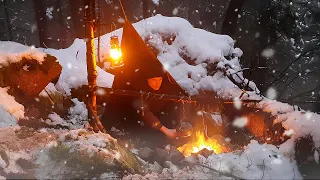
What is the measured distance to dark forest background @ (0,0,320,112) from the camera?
52.0ft

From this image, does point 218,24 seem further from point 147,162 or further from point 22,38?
point 147,162

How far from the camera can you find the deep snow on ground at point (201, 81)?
4.66 metres

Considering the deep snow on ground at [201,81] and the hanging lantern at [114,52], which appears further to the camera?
the hanging lantern at [114,52]

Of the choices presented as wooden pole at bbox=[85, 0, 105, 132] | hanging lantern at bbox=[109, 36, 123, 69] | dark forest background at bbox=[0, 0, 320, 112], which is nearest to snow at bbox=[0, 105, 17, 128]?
wooden pole at bbox=[85, 0, 105, 132]

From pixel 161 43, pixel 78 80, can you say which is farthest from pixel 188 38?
pixel 78 80

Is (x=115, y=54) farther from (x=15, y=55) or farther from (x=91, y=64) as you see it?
(x=15, y=55)

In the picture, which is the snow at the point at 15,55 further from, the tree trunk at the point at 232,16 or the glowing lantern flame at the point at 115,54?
the tree trunk at the point at 232,16

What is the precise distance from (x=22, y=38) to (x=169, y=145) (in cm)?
2582

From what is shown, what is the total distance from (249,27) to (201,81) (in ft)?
33.5

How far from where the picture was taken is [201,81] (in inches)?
417

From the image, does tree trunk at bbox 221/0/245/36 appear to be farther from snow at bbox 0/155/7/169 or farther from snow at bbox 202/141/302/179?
snow at bbox 0/155/7/169

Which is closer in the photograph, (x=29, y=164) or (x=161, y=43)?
(x=29, y=164)

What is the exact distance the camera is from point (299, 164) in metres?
4.64

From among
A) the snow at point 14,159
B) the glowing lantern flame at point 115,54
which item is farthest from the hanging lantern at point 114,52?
the snow at point 14,159
